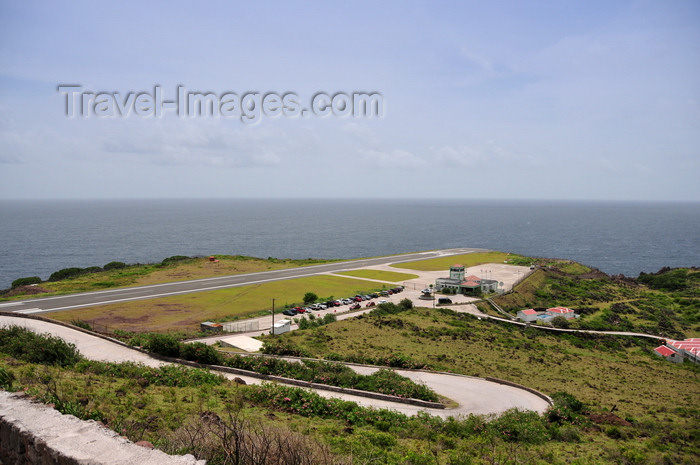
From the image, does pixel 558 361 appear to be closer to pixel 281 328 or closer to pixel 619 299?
pixel 281 328

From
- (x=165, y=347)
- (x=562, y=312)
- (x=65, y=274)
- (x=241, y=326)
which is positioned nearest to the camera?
(x=165, y=347)

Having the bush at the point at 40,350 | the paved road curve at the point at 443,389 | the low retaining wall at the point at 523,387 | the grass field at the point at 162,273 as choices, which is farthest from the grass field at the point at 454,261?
the bush at the point at 40,350

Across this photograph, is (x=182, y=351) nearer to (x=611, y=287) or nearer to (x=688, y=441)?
(x=688, y=441)

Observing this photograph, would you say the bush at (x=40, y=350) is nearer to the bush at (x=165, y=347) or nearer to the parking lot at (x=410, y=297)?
the bush at (x=165, y=347)

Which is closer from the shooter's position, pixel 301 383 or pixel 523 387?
pixel 301 383

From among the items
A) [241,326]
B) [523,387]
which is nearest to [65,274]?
[241,326]

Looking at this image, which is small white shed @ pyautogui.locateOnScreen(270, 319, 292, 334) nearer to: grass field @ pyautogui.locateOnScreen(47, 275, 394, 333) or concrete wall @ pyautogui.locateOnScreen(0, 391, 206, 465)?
grass field @ pyautogui.locateOnScreen(47, 275, 394, 333)

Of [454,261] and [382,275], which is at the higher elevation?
[454,261]

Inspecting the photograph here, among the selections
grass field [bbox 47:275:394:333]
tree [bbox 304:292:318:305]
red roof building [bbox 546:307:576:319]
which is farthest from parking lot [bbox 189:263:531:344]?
red roof building [bbox 546:307:576:319]
